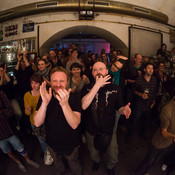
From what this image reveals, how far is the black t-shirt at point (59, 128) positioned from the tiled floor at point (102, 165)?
798 millimetres

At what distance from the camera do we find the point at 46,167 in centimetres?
191

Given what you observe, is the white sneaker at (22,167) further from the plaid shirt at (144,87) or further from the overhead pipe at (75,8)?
the overhead pipe at (75,8)

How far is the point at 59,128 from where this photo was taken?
1.25 meters

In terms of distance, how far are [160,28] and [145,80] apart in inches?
197

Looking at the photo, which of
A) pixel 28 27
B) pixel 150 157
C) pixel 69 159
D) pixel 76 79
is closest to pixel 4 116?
pixel 69 159

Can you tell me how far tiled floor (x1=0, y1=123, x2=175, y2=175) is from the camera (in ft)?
5.99

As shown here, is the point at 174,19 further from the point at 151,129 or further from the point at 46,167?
the point at 46,167

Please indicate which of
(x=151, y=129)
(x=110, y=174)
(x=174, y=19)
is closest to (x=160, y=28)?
(x=174, y=19)

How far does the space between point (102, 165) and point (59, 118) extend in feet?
4.41

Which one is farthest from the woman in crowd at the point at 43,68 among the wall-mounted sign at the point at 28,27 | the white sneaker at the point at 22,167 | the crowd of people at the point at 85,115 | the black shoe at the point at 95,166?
the wall-mounted sign at the point at 28,27

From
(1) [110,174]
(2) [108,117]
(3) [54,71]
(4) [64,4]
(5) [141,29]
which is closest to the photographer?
(3) [54,71]

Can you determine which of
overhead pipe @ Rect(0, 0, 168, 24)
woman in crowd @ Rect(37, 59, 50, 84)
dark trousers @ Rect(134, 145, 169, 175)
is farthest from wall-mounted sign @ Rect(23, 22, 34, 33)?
dark trousers @ Rect(134, 145, 169, 175)

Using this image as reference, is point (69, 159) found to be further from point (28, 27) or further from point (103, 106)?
point (28, 27)

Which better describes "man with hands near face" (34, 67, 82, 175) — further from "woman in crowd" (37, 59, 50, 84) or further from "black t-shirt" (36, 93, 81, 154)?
"woman in crowd" (37, 59, 50, 84)
